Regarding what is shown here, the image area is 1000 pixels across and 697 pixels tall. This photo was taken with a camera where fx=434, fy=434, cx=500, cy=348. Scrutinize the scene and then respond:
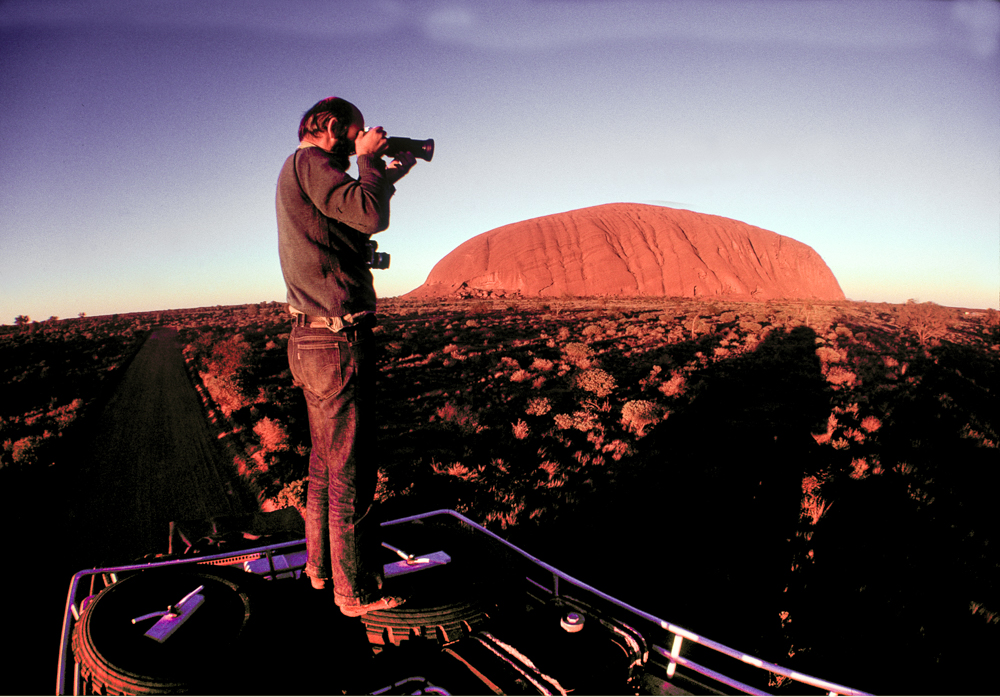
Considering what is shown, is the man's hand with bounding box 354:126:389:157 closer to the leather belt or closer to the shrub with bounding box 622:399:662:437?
the leather belt

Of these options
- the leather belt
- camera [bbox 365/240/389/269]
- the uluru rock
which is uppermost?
the uluru rock

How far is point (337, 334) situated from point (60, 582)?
5773 millimetres

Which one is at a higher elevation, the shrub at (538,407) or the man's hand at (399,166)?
the man's hand at (399,166)

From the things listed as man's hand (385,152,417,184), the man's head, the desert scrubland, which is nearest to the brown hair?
the man's head

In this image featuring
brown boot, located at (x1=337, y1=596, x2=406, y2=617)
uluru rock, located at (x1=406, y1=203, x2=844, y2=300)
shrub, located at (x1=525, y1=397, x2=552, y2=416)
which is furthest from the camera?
uluru rock, located at (x1=406, y1=203, x2=844, y2=300)

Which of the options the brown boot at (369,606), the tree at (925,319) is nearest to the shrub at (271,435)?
the brown boot at (369,606)

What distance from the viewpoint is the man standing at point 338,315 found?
1.96m

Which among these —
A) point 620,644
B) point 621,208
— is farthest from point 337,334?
point 621,208

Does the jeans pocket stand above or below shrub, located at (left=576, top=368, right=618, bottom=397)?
above

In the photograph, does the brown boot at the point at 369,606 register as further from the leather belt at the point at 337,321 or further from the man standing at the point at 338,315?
the leather belt at the point at 337,321

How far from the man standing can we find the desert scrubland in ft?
11.6

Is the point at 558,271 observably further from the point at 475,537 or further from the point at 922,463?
the point at 475,537

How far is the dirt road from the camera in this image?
5773 millimetres

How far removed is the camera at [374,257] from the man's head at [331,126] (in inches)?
15.2
